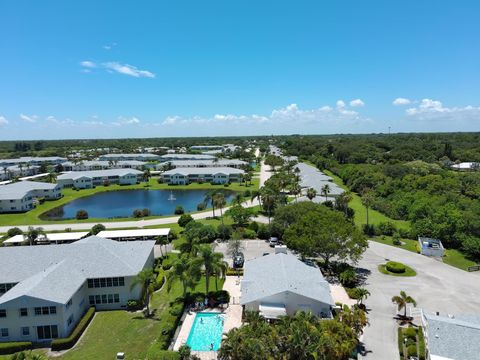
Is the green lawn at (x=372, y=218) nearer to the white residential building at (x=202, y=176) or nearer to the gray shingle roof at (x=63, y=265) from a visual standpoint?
the gray shingle roof at (x=63, y=265)

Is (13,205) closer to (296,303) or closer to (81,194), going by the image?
(81,194)

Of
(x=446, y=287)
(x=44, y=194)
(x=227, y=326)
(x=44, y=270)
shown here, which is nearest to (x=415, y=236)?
(x=446, y=287)

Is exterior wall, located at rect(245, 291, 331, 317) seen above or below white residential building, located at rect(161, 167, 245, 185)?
below

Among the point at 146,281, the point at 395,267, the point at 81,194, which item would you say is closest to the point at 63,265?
the point at 146,281

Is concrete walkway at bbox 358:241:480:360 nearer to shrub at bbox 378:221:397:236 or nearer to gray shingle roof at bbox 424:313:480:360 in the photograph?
gray shingle roof at bbox 424:313:480:360

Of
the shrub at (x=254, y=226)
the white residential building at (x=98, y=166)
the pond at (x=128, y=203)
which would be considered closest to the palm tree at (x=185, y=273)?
the shrub at (x=254, y=226)

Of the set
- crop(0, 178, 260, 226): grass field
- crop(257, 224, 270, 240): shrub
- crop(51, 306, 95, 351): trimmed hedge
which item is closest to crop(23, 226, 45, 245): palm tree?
crop(0, 178, 260, 226): grass field
